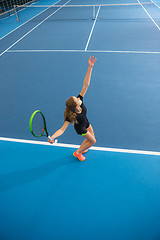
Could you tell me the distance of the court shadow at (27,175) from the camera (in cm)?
349

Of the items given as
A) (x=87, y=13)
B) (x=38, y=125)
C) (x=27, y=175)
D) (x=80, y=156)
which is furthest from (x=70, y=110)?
(x=87, y=13)

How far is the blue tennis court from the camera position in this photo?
2951 millimetres

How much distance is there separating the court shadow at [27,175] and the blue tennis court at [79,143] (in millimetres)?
19

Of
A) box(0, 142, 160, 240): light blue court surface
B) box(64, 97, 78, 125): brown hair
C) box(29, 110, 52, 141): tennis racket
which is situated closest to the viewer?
box(64, 97, 78, 125): brown hair

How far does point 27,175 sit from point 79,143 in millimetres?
1309

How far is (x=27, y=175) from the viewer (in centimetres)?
363

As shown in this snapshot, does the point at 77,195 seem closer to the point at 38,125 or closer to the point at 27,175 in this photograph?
the point at 27,175

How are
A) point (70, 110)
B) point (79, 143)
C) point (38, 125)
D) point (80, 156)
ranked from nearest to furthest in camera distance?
point (70, 110) → point (38, 125) → point (80, 156) → point (79, 143)

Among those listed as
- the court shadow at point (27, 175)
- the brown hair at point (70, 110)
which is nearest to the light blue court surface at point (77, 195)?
the court shadow at point (27, 175)

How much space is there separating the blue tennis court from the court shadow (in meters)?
0.02

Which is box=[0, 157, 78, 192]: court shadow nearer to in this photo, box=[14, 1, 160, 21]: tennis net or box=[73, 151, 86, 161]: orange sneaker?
box=[73, 151, 86, 161]: orange sneaker

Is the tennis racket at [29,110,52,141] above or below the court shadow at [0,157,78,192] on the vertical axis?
above

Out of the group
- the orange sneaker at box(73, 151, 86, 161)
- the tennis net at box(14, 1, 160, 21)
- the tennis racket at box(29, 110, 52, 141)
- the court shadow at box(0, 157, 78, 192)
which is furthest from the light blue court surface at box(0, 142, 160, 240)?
the tennis net at box(14, 1, 160, 21)

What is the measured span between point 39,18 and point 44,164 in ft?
42.9
